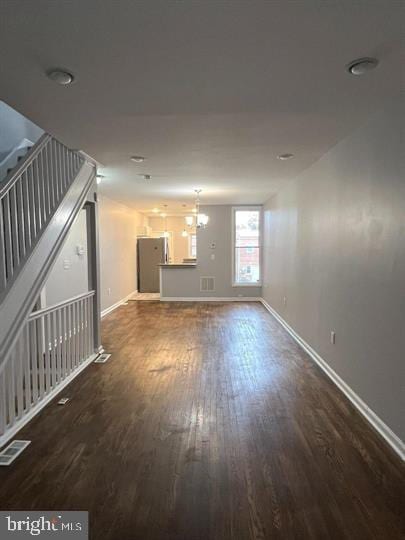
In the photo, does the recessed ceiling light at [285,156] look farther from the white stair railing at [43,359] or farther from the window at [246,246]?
the window at [246,246]

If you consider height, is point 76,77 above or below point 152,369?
above

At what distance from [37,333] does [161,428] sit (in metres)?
1.34

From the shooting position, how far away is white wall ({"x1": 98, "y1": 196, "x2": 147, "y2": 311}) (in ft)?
22.6

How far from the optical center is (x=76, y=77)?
200 centimetres

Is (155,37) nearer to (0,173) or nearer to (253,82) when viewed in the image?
(253,82)

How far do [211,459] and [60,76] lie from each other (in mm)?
2580

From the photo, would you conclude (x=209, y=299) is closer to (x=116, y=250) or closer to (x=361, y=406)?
(x=116, y=250)

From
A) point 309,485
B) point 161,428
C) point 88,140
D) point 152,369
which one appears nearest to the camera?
point 309,485

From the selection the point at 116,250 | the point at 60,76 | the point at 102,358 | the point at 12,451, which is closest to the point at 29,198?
the point at 60,76

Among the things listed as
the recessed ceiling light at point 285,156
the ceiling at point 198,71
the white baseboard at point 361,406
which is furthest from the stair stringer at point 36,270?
the white baseboard at point 361,406

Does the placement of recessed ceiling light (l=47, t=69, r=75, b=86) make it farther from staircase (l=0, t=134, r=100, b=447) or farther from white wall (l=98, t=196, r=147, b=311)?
white wall (l=98, t=196, r=147, b=311)

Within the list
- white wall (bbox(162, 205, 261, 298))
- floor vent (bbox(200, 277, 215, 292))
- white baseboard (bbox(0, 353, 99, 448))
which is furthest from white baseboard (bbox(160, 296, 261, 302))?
white baseboard (bbox(0, 353, 99, 448))

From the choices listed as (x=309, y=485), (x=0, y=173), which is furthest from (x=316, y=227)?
(x=0, y=173)

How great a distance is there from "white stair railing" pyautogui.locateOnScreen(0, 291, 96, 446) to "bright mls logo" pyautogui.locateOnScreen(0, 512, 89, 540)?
2.55 ft
